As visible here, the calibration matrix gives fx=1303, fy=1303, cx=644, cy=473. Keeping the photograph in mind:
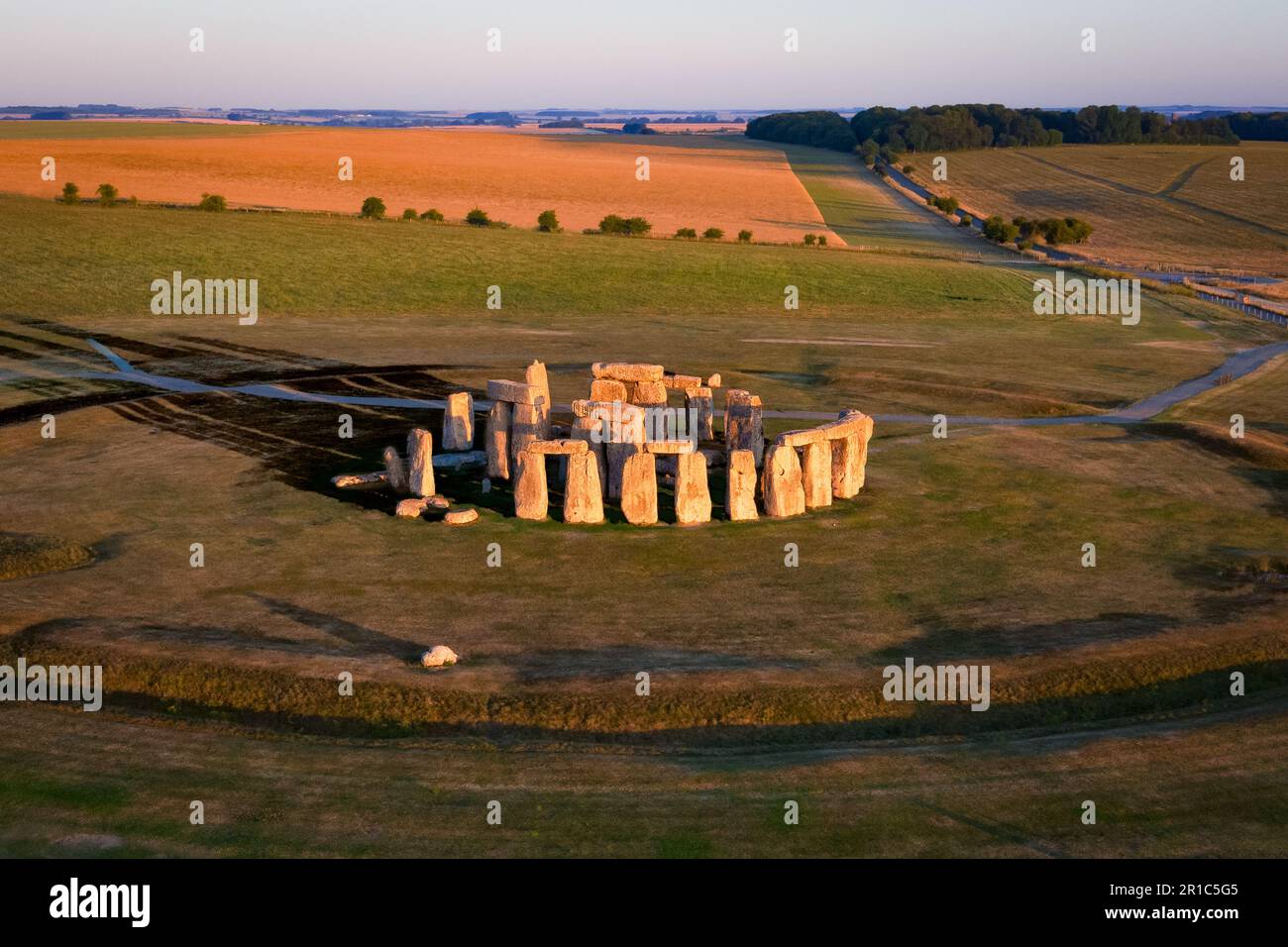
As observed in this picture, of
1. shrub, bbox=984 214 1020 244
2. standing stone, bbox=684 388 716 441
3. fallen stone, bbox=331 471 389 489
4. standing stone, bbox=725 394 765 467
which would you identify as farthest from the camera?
shrub, bbox=984 214 1020 244

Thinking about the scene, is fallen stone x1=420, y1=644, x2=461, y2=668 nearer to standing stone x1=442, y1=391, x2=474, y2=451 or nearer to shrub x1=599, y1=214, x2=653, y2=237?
standing stone x1=442, y1=391, x2=474, y2=451

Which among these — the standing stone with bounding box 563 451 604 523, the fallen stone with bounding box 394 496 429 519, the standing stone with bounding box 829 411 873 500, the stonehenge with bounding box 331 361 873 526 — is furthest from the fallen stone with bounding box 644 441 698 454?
the fallen stone with bounding box 394 496 429 519

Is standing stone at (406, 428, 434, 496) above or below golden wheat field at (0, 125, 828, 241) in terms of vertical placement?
below

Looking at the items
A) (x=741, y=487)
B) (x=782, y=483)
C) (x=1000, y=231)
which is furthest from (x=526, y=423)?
(x=1000, y=231)

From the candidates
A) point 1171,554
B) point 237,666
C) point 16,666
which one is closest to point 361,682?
point 237,666

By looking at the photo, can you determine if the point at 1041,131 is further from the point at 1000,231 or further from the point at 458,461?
the point at 458,461

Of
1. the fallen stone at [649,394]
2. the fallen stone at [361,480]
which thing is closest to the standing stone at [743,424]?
the fallen stone at [649,394]

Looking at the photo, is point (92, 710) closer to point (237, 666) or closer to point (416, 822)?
point (237, 666)
